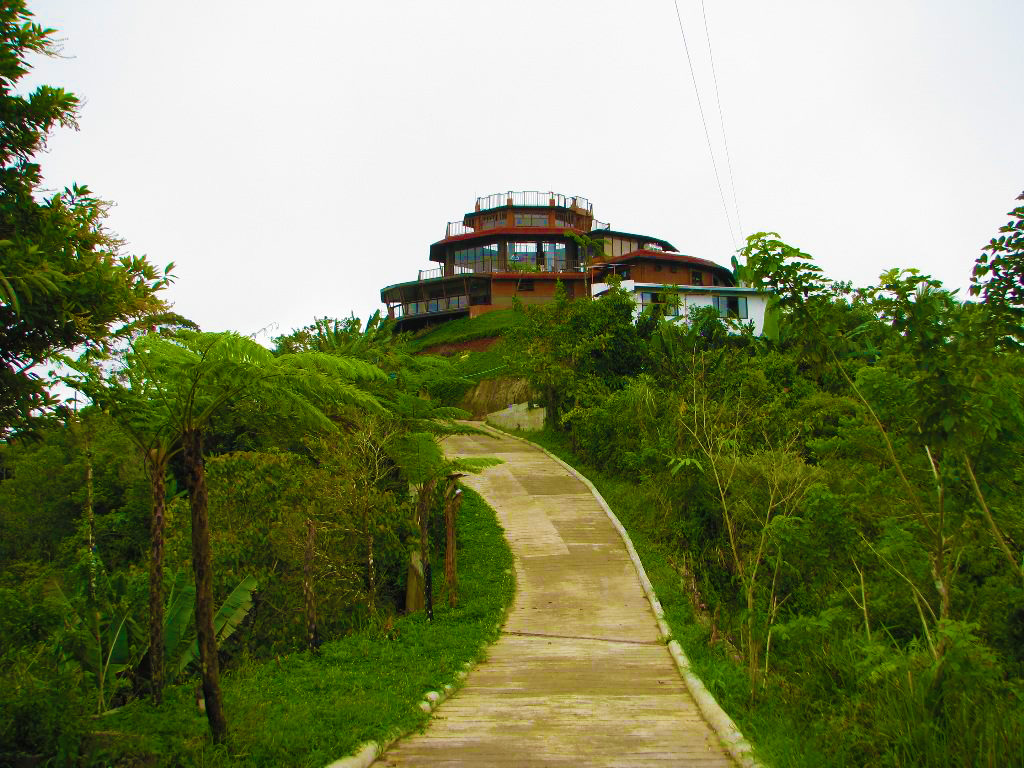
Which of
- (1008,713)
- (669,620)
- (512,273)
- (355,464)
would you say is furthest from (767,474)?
(512,273)

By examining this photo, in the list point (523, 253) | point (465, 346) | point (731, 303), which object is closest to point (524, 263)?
point (523, 253)

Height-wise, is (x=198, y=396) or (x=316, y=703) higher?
(x=198, y=396)

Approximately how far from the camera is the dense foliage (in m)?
5.68

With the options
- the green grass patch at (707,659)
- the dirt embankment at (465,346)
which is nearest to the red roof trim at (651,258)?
the dirt embankment at (465,346)

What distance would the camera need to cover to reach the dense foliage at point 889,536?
18.6ft

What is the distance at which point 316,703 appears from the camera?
25.0 feet

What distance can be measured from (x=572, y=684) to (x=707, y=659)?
1736 mm

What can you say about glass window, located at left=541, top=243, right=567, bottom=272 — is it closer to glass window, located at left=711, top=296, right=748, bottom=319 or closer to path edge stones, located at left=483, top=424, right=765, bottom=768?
glass window, located at left=711, top=296, right=748, bottom=319

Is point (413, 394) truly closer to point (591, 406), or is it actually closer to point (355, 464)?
point (355, 464)

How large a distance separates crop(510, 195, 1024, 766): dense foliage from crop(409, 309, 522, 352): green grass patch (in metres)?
34.8

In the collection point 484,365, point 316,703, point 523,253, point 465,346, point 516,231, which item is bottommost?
point 316,703

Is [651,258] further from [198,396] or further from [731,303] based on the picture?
[198,396]

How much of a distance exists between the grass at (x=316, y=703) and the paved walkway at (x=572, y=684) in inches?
13.3

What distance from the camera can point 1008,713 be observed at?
562cm
